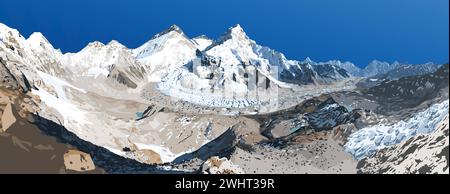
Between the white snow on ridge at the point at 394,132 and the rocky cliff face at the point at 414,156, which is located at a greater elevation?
the white snow on ridge at the point at 394,132

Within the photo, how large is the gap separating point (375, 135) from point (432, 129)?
27536 millimetres

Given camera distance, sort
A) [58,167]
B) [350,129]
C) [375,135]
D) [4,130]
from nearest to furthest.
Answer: [58,167] < [4,130] < [375,135] < [350,129]

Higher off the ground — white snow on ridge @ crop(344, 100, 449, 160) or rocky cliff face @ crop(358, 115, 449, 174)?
white snow on ridge @ crop(344, 100, 449, 160)

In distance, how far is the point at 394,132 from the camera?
144 m

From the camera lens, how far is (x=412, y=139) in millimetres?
126562

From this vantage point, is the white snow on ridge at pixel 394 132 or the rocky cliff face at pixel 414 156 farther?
the white snow on ridge at pixel 394 132

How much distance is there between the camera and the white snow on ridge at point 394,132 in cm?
12550

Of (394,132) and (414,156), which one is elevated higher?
(394,132)

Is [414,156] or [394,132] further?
[394,132]

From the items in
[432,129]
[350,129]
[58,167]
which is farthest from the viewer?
[350,129]

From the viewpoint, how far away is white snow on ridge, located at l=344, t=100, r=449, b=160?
126 m

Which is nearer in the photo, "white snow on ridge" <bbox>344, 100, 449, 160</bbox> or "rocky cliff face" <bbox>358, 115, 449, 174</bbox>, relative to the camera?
"rocky cliff face" <bbox>358, 115, 449, 174</bbox>
